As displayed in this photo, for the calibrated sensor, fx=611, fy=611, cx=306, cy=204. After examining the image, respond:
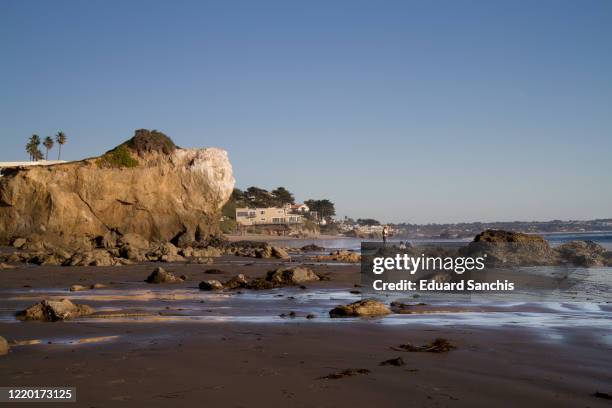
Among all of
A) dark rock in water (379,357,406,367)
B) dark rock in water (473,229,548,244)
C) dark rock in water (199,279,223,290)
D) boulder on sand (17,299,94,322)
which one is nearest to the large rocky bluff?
dark rock in water (199,279,223,290)

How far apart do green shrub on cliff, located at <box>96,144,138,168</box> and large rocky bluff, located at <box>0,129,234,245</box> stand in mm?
68

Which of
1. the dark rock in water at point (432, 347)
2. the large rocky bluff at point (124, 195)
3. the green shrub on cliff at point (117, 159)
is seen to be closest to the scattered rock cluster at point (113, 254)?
the large rocky bluff at point (124, 195)

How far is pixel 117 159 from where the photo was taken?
4347cm

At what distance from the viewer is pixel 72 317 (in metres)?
9.93

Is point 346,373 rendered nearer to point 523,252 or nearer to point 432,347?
point 432,347

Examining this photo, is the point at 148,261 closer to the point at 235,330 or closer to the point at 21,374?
the point at 235,330

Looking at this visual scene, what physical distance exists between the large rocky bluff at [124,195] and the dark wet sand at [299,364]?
99.4 feet

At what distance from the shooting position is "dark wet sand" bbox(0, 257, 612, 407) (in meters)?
5.35

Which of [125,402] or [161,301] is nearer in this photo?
[125,402]

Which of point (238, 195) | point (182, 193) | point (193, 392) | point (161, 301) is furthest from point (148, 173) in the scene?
point (238, 195)

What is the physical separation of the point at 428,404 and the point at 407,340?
3.01 metres

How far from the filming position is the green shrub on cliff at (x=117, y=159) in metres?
42.9

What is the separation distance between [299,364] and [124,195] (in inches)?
1479

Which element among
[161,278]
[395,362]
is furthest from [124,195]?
[395,362]
